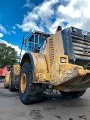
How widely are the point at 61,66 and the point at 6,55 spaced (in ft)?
163

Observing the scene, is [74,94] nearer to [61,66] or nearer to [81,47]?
[81,47]

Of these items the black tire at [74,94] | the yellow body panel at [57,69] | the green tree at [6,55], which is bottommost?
the black tire at [74,94]

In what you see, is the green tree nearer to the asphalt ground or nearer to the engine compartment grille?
the asphalt ground

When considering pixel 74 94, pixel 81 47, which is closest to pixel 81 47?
pixel 81 47

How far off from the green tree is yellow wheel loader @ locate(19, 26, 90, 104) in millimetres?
45830

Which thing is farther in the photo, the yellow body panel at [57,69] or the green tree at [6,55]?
the green tree at [6,55]

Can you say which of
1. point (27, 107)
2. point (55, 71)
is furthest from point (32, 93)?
point (55, 71)

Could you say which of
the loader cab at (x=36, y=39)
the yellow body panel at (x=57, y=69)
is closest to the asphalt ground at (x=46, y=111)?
the yellow body panel at (x=57, y=69)

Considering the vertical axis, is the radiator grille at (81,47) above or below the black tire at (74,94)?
above

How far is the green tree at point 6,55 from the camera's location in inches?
2056

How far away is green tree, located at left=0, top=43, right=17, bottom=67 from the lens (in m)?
52.2

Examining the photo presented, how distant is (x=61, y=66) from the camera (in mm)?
5387

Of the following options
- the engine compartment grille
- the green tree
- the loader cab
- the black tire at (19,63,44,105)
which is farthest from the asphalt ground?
the green tree

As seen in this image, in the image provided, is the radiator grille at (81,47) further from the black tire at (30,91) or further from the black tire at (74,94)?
the black tire at (74,94)
